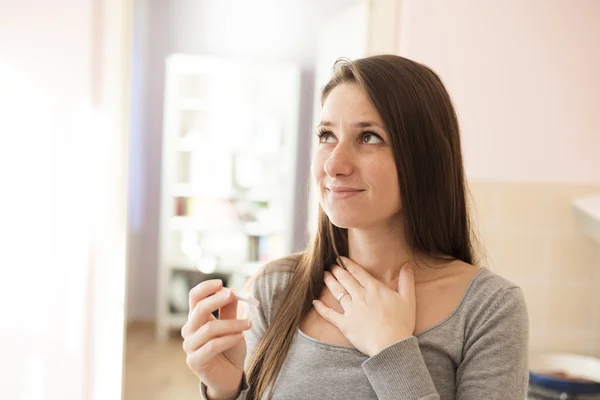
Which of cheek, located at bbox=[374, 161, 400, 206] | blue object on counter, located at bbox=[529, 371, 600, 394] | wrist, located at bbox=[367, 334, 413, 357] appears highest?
cheek, located at bbox=[374, 161, 400, 206]

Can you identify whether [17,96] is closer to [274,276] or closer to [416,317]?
[274,276]

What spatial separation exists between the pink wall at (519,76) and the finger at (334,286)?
45.5 inches

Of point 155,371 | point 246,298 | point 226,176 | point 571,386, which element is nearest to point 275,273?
point 246,298

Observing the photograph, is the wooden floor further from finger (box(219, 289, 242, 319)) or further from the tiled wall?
finger (box(219, 289, 242, 319))

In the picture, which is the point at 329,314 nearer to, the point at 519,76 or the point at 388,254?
the point at 388,254

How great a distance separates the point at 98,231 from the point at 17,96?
1.78ft

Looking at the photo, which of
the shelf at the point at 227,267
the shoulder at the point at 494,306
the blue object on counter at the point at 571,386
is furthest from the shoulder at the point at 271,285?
the shelf at the point at 227,267

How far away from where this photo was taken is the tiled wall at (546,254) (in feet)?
6.93

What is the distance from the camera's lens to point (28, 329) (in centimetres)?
223

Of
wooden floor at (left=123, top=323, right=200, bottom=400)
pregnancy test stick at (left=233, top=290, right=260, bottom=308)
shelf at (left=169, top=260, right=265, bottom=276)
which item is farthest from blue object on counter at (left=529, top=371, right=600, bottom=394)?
shelf at (left=169, top=260, right=265, bottom=276)

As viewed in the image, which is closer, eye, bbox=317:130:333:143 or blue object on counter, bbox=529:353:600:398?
eye, bbox=317:130:333:143

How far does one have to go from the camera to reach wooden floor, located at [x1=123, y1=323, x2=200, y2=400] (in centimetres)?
363

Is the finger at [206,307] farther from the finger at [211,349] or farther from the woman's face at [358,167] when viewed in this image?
the woman's face at [358,167]

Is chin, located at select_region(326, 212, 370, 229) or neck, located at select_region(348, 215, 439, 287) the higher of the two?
chin, located at select_region(326, 212, 370, 229)
